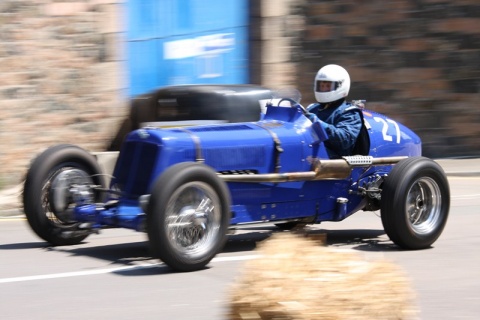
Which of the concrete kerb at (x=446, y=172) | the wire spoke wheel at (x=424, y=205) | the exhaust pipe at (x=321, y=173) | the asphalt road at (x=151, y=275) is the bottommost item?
the concrete kerb at (x=446, y=172)

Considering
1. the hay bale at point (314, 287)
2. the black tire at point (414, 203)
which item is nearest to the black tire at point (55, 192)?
the black tire at point (414, 203)

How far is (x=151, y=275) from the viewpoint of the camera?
25.8ft

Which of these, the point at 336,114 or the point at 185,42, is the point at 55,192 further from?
the point at 185,42

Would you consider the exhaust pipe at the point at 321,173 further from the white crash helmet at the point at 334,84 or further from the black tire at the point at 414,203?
the white crash helmet at the point at 334,84

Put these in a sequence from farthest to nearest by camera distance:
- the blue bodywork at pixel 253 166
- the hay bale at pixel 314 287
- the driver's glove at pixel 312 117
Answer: the driver's glove at pixel 312 117 < the blue bodywork at pixel 253 166 < the hay bale at pixel 314 287

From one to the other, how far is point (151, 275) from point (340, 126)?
96.2 inches

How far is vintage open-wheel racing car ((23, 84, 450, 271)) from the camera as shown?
8.11m

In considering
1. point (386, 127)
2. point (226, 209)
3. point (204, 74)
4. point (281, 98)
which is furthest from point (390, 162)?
point (204, 74)

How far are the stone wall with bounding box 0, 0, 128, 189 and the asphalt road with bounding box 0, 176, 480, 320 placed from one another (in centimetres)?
277

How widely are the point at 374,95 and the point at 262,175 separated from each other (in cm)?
949

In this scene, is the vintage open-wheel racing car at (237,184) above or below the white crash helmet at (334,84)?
below

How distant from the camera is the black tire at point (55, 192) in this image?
8.89m

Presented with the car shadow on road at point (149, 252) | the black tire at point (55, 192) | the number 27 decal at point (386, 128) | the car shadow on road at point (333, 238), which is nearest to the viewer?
the car shadow on road at point (149, 252)

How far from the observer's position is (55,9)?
1361cm
